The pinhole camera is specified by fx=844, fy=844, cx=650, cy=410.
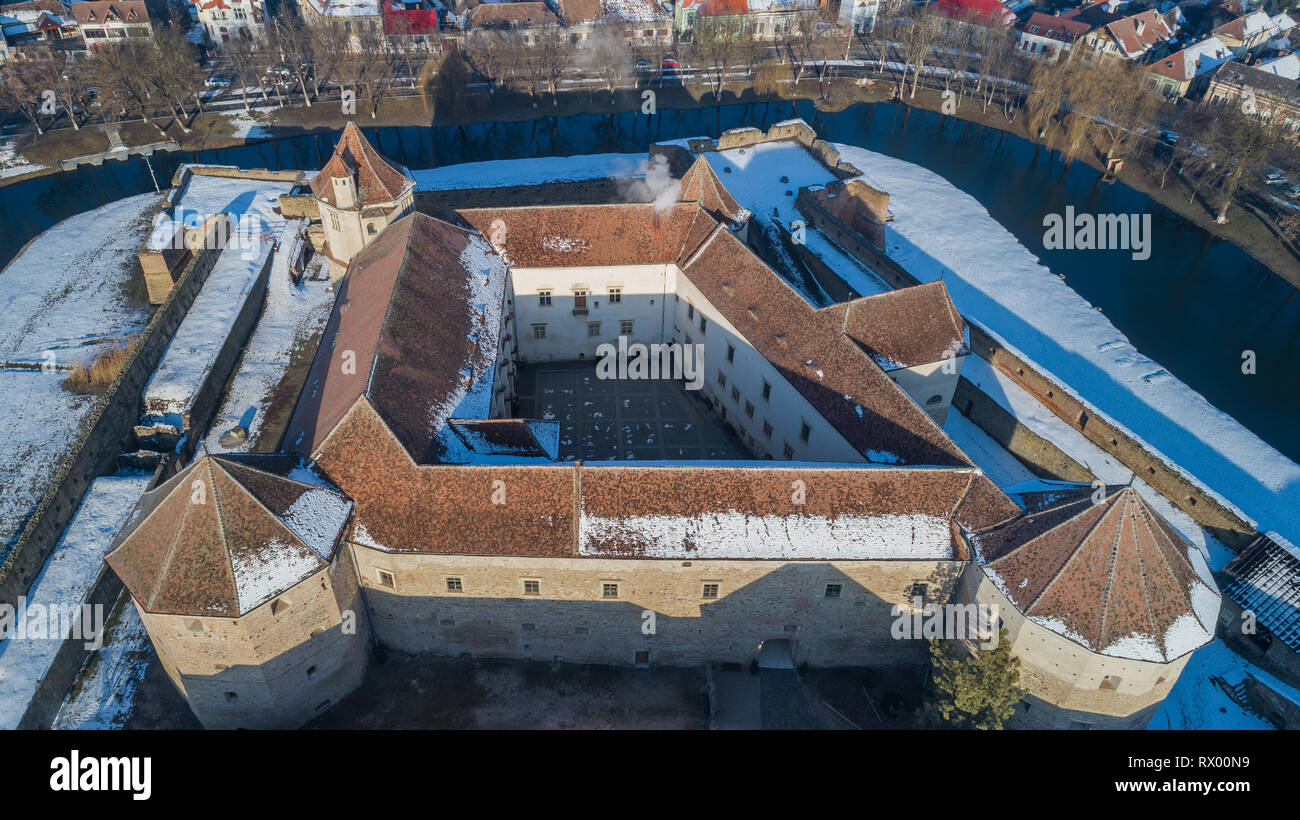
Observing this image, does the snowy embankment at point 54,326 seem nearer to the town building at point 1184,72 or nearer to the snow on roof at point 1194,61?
the town building at point 1184,72

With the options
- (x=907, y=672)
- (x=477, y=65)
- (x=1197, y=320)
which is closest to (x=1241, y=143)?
(x=1197, y=320)

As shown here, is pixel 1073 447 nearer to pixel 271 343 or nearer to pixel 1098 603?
pixel 1098 603

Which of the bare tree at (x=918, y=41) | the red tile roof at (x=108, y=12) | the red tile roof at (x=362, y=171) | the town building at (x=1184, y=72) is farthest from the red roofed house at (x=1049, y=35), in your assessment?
the red tile roof at (x=108, y=12)

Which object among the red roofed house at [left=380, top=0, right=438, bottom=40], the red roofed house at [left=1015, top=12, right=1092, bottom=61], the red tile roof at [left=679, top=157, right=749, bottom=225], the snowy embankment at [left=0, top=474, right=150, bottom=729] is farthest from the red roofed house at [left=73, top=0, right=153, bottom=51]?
the red roofed house at [left=1015, top=12, right=1092, bottom=61]

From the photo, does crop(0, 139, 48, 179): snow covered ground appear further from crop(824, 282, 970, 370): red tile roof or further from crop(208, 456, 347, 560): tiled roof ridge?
crop(824, 282, 970, 370): red tile roof

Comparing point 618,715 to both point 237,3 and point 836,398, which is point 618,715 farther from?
point 237,3

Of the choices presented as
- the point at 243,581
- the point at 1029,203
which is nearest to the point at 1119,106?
the point at 1029,203
